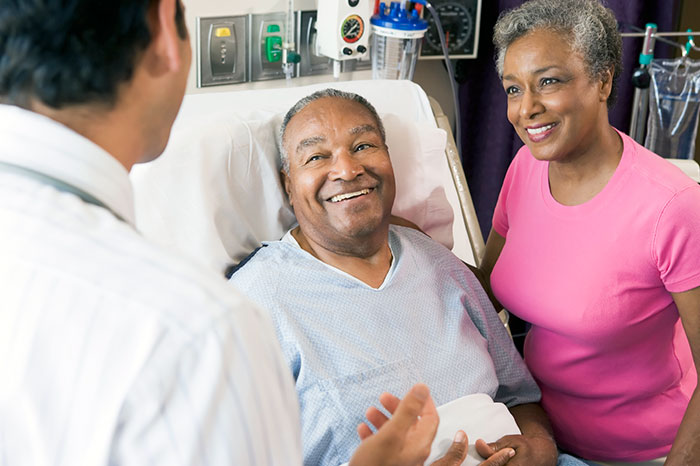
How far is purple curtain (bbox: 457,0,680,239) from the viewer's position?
2.64 meters

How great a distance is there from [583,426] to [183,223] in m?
0.99

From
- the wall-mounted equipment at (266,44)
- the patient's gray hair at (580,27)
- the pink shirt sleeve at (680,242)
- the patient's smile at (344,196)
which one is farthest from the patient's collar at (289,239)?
the wall-mounted equipment at (266,44)

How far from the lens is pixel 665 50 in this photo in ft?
8.90

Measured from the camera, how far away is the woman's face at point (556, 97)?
157 centimetres

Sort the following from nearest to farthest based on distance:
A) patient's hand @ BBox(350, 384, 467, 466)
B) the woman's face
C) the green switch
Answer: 1. patient's hand @ BBox(350, 384, 467, 466)
2. the woman's face
3. the green switch

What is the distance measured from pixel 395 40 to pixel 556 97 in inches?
41.3

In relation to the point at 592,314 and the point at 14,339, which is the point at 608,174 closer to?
the point at 592,314

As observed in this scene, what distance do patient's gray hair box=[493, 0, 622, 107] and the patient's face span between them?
15.1 inches

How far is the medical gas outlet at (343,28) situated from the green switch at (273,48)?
0.14 m

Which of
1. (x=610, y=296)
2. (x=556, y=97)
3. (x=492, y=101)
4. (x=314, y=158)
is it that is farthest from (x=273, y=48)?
(x=610, y=296)

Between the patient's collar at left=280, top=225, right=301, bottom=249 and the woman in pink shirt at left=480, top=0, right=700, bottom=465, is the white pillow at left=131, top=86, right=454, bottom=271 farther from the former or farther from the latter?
the woman in pink shirt at left=480, top=0, right=700, bottom=465

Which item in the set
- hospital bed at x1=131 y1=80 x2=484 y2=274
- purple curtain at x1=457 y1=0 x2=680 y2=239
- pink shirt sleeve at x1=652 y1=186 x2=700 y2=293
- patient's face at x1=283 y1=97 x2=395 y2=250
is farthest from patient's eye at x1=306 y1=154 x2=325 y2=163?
purple curtain at x1=457 y1=0 x2=680 y2=239

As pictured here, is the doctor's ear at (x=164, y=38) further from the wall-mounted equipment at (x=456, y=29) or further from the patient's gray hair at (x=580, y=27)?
the wall-mounted equipment at (x=456, y=29)

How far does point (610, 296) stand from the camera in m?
1.55
